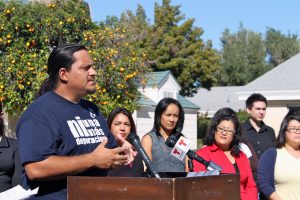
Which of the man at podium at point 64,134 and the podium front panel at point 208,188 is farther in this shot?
the man at podium at point 64,134

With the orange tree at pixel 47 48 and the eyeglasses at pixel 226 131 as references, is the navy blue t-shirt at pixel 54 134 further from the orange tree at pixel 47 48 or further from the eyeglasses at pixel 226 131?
the orange tree at pixel 47 48

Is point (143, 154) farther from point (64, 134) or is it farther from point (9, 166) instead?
point (9, 166)

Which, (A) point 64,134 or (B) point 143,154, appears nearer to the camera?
(A) point 64,134

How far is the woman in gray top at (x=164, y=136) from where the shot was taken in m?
5.52

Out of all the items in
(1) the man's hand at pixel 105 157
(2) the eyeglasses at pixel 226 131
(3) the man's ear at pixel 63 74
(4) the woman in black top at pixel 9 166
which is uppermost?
(3) the man's ear at pixel 63 74

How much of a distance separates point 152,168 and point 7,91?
383 inches

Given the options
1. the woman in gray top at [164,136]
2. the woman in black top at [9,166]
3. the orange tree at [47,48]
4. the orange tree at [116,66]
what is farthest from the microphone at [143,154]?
the orange tree at [116,66]

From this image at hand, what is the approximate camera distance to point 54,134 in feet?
9.35

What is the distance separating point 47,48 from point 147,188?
10.6 metres

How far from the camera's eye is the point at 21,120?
2914 mm

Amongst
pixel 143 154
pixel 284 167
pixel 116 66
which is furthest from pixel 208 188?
pixel 116 66

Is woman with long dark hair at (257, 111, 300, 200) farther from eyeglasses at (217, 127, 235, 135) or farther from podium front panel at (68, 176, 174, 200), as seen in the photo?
podium front panel at (68, 176, 174, 200)

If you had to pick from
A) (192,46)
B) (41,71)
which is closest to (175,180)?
(41,71)

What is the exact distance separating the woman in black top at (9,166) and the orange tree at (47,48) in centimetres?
608
